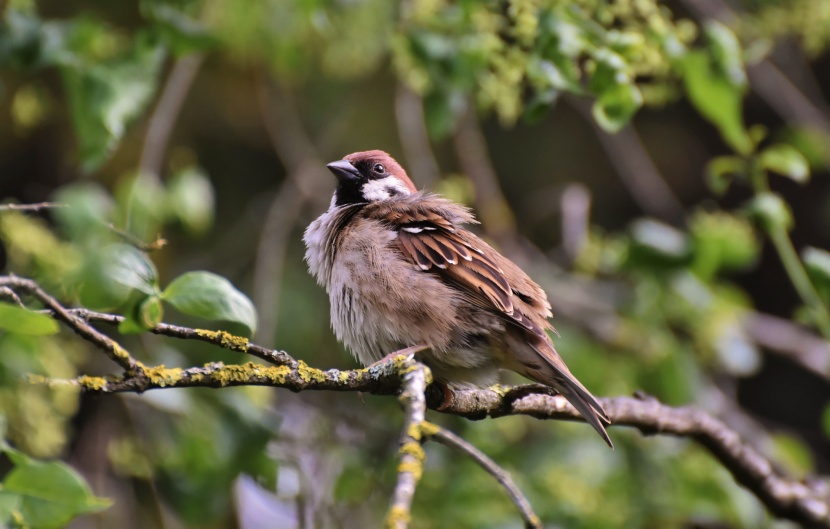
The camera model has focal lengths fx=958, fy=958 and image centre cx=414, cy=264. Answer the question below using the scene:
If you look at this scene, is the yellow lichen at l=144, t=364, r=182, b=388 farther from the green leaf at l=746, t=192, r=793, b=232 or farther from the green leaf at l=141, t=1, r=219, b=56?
the green leaf at l=746, t=192, r=793, b=232

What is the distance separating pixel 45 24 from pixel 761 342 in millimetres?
4515

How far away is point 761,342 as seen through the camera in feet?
19.9

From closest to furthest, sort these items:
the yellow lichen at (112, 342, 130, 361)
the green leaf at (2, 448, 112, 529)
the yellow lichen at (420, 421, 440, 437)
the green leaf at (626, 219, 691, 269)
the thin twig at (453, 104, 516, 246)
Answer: the yellow lichen at (420, 421, 440, 437), the yellow lichen at (112, 342, 130, 361), the green leaf at (2, 448, 112, 529), the green leaf at (626, 219, 691, 269), the thin twig at (453, 104, 516, 246)

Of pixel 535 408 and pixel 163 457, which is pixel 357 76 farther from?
pixel 535 408

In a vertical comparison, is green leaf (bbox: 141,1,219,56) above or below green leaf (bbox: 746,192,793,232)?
above

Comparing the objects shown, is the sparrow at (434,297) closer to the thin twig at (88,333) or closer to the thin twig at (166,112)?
the thin twig at (88,333)

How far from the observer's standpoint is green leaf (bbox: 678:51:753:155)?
3.76m

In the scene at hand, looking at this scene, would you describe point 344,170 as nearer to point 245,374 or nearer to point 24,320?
point 245,374

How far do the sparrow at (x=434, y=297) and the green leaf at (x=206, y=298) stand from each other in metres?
0.96

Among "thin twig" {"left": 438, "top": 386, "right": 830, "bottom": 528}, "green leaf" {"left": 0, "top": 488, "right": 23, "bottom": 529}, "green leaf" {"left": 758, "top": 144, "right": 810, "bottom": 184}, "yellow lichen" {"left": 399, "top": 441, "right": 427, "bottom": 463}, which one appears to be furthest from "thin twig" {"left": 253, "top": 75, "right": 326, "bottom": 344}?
"yellow lichen" {"left": 399, "top": 441, "right": 427, "bottom": 463}

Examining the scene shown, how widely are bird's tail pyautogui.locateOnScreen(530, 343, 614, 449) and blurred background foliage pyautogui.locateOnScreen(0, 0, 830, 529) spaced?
800 mm

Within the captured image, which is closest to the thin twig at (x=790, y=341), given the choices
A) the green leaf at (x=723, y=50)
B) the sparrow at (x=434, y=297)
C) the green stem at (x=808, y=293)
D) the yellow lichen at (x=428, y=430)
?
the green stem at (x=808, y=293)

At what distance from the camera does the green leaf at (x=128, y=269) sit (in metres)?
2.31

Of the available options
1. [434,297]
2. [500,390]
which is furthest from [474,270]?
[500,390]
